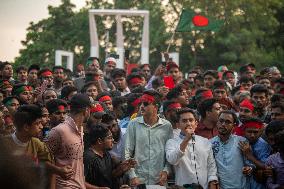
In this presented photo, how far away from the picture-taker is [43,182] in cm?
117

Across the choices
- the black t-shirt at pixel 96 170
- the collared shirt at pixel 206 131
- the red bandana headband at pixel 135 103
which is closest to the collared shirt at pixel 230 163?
the collared shirt at pixel 206 131

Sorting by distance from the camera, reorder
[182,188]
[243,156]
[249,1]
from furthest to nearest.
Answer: [249,1]
[243,156]
[182,188]

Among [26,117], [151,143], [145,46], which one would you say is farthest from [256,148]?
[145,46]

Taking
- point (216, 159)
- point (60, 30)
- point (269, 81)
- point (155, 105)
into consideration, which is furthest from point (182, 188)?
point (60, 30)

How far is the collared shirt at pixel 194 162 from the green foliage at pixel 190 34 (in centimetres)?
2360

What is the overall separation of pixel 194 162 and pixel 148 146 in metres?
0.57

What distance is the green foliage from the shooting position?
32.2 metres

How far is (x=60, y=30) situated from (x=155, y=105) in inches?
1231

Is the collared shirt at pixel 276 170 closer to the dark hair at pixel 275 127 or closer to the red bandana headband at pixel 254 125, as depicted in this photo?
the dark hair at pixel 275 127

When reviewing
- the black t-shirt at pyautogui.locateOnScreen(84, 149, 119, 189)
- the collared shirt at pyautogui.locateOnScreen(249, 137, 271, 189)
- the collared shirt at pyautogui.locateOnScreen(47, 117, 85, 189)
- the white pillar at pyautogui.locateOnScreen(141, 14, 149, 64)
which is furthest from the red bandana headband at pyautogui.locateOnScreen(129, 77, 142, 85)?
the white pillar at pyautogui.locateOnScreen(141, 14, 149, 64)

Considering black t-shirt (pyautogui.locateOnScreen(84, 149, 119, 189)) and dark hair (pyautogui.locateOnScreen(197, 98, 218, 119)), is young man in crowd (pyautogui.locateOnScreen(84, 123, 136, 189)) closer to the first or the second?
black t-shirt (pyautogui.locateOnScreen(84, 149, 119, 189))

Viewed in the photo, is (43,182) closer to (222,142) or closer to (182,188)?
(182,188)

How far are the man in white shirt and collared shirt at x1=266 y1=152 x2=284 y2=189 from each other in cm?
61

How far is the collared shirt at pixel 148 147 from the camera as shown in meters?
6.16
